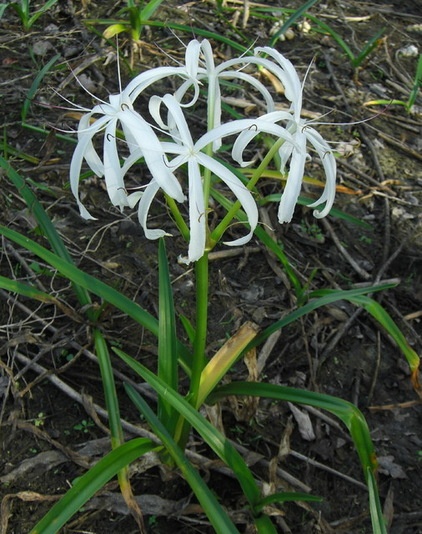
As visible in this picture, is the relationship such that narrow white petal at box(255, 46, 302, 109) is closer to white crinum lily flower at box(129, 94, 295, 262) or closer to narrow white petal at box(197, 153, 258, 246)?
white crinum lily flower at box(129, 94, 295, 262)

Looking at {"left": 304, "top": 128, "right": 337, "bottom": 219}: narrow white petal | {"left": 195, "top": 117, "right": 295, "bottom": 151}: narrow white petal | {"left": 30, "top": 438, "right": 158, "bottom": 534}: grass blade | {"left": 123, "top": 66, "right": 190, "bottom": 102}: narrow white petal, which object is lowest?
{"left": 30, "top": 438, "right": 158, "bottom": 534}: grass blade

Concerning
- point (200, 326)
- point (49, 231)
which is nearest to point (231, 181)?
point (200, 326)

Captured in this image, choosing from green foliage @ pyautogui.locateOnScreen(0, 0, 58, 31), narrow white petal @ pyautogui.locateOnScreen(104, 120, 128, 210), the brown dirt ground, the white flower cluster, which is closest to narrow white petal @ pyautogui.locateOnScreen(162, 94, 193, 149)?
the white flower cluster

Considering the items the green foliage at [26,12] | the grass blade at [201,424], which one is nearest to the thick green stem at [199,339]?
the grass blade at [201,424]

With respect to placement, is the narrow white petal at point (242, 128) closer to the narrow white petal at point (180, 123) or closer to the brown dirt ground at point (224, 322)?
the narrow white petal at point (180, 123)

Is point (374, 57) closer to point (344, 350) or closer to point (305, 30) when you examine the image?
point (305, 30)

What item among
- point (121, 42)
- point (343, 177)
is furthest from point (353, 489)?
point (121, 42)

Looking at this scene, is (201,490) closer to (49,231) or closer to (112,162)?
(112,162)
